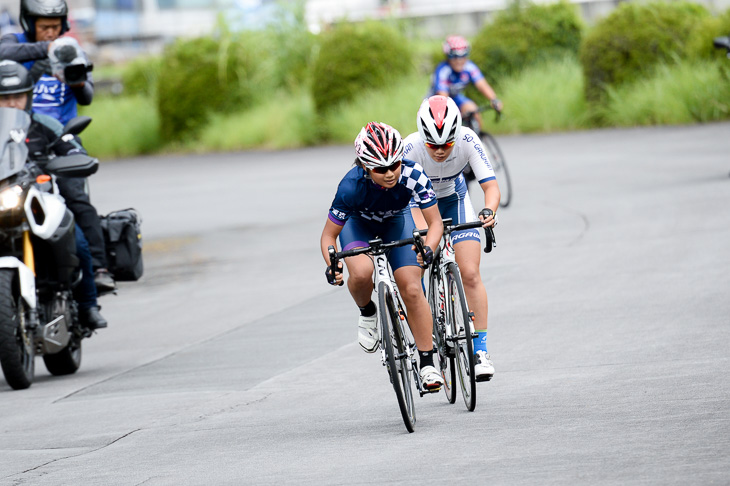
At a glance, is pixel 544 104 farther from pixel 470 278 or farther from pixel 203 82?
pixel 470 278

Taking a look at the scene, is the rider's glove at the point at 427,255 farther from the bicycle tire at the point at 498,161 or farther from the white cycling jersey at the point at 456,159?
the bicycle tire at the point at 498,161

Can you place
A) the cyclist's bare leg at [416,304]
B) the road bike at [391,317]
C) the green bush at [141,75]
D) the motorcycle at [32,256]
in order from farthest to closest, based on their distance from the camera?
the green bush at [141,75]
the motorcycle at [32,256]
the cyclist's bare leg at [416,304]
the road bike at [391,317]

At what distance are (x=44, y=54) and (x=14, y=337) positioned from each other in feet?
8.63

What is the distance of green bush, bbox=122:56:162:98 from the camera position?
40.1 metres

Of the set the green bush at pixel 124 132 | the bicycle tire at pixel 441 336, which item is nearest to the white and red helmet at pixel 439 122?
the bicycle tire at pixel 441 336

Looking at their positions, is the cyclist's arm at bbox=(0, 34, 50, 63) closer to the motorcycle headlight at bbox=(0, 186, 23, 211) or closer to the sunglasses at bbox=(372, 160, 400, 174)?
the motorcycle headlight at bbox=(0, 186, 23, 211)

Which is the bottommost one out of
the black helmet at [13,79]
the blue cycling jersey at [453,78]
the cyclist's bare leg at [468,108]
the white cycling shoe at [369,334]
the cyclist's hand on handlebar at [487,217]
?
the cyclist's bare leg at [468,108]

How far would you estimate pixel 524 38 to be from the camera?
30516 millimetres

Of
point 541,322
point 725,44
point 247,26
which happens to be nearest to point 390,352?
point 541,322

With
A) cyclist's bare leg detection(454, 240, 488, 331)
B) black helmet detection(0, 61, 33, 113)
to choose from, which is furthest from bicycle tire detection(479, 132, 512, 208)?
cyclist's bare leg detection(454, 240, 488, 331)

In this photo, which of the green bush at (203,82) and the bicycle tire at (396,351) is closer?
the bicycle tire at (396,351)

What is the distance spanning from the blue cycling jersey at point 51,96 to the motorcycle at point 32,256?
0.94m

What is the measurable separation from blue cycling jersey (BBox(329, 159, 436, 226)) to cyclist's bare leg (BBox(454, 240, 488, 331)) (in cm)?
71

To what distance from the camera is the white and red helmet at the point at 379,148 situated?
749 centimetres
